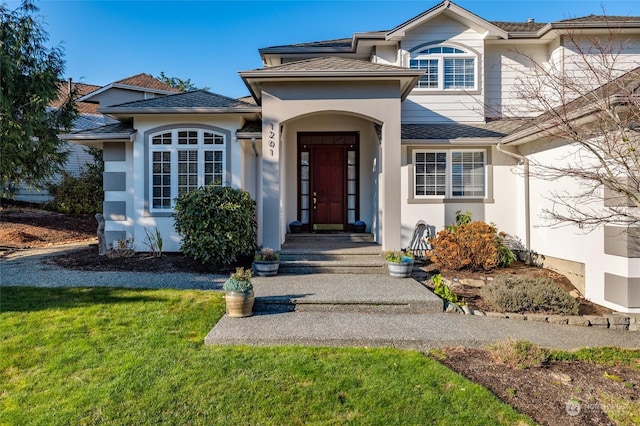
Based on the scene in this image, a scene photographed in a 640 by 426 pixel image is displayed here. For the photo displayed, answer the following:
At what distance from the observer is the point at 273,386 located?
12.5ft

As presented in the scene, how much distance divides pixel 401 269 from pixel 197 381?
4.76 meters

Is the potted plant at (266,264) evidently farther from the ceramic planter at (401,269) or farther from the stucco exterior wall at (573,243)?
the stucco exterior wall at (573,243)

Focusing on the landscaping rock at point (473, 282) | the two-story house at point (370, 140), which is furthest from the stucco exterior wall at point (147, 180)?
the landscaping rock at point (473, 282)

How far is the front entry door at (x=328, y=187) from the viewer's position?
11078 mm

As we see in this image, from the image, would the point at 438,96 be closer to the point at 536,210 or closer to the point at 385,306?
the point at 536,210

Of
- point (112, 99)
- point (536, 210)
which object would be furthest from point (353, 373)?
point (112, 99)

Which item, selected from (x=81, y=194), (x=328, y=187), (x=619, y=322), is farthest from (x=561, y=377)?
(x=81, y=194)

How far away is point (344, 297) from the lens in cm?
630

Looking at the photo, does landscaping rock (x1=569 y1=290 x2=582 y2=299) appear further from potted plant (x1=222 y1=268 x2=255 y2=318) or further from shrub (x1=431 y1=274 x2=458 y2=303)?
potted plant (x1=222 y1=268 x2=255 y2=318)

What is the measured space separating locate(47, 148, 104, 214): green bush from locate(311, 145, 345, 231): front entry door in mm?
11173

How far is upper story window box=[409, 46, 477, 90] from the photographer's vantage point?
10844mm

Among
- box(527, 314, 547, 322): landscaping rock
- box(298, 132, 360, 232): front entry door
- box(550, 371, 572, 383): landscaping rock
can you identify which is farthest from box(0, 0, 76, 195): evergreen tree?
box(550, 371, 572, 383): landscaping rock

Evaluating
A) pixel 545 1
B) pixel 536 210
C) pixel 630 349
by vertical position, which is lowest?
pixel 630 349

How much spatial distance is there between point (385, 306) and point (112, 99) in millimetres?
20148
